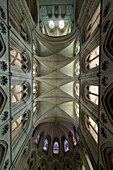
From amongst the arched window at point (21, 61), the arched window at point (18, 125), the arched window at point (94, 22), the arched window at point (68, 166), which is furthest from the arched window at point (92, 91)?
the arched window at point (68, 166)

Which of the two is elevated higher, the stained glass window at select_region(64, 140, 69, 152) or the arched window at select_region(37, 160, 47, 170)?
the stained glass window at select_region(64, 140, 69, 152)

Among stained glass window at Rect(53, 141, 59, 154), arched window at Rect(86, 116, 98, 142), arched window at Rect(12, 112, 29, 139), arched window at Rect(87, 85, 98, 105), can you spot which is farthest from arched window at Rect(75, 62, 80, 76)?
stained glass window at Rect(53, 141, 59, 154)

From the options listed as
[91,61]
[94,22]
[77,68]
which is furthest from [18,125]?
[94,22]

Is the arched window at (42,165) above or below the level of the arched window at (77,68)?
below

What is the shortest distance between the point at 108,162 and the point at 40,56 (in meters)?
11.3

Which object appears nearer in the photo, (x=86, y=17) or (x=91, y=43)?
(x=91, y=43)

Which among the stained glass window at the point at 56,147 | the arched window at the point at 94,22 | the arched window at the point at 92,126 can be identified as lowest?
the stained glass window at the point at 56,147

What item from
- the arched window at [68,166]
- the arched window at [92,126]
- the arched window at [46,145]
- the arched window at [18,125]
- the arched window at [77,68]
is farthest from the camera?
the arched window at [46,145]

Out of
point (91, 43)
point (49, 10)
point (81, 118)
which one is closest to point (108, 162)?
point (81, 118)

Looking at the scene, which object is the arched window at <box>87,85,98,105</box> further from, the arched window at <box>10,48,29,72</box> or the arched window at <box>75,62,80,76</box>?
the arched window at <box>10,48,29,72</box>

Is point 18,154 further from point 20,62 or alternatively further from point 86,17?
point 86,17

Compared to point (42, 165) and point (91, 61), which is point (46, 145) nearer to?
point (42, 165)

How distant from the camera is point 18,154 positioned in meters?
9.59

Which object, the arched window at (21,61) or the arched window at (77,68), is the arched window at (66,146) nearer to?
the arched window at (77,68)
